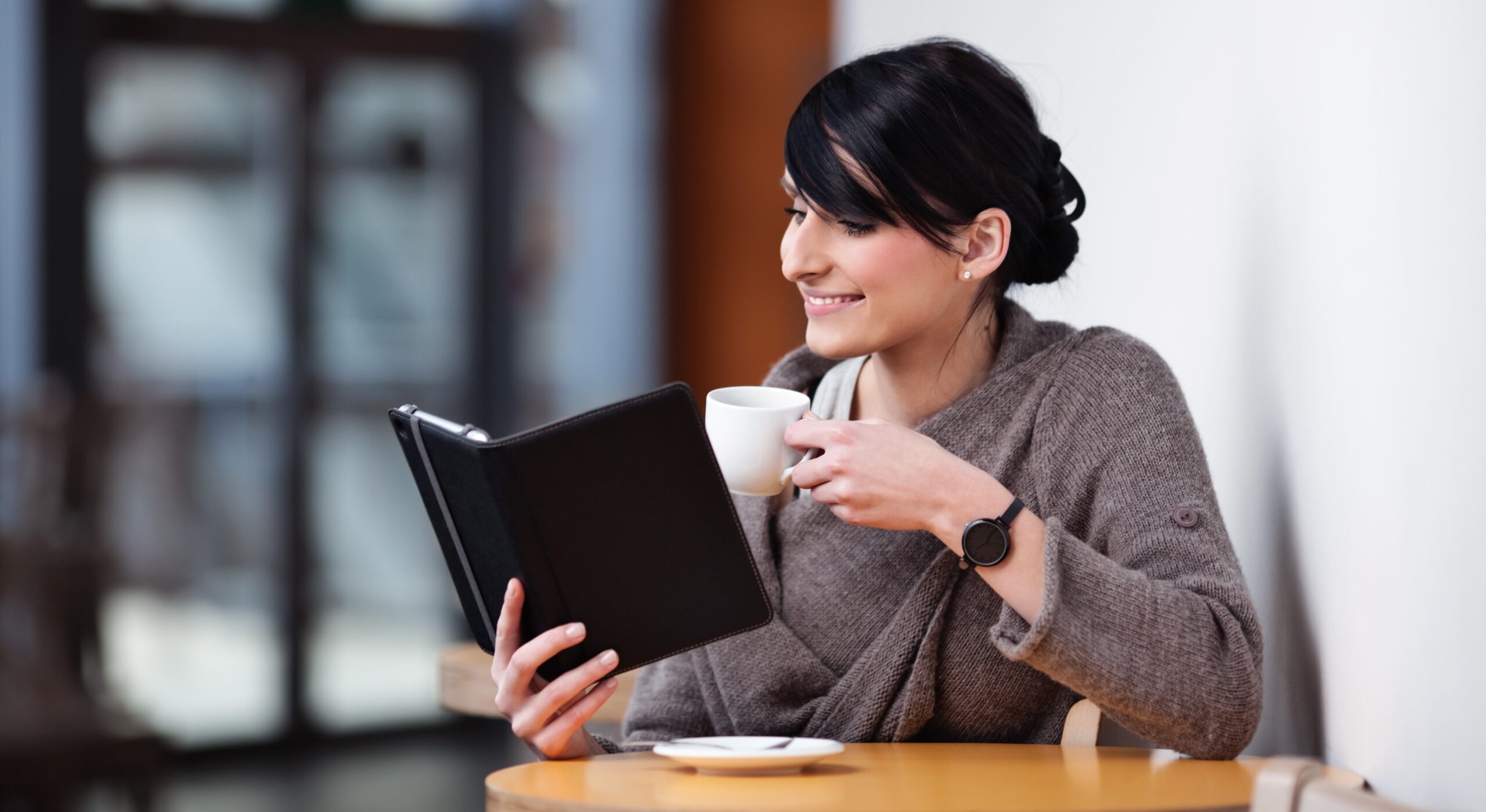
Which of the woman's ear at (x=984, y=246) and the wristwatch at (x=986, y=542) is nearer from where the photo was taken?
the wristwatch at (x=986, y=542)

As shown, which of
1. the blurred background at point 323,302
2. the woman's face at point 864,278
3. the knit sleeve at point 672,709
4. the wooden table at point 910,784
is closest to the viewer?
the wooden table at point 910,784

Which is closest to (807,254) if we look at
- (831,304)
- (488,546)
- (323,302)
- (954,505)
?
(831,304)

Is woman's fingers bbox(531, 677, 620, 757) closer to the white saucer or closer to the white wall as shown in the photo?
the white saucer

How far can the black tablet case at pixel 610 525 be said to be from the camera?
3.33 ft

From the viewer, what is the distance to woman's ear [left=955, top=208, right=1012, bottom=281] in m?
1.27

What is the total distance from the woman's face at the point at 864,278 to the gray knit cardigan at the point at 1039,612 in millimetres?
104

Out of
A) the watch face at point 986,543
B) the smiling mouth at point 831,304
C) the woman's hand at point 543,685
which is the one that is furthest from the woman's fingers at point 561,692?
the smiling mouth at point 831,304

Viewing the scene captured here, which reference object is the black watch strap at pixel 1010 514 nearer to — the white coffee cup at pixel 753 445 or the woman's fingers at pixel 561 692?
the white coffee cup at pixel 753 445

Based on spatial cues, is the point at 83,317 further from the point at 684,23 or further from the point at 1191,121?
the point at 1191,121

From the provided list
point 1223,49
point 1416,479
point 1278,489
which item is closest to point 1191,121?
point 1223,49

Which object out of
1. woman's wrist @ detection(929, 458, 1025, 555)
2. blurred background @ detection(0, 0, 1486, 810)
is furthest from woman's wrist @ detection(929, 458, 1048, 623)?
blurred background @ detection(0, 0, 1486, 810)

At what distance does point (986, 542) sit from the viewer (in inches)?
41.6

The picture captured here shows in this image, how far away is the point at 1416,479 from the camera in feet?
3.54

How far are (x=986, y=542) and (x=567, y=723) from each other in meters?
0.37
